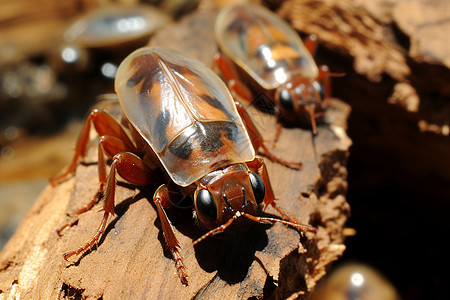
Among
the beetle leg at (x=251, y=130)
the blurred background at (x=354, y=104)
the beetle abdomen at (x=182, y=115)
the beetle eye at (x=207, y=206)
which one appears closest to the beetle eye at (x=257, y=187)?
the beetle abdomen at (x=182, y=115)

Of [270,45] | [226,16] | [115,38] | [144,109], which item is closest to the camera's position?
[144,109]

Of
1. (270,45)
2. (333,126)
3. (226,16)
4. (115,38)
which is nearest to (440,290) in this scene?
(333,126)

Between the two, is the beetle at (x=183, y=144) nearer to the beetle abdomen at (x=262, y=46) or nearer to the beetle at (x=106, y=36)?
the beetle abdomen at (x=262, y=46)

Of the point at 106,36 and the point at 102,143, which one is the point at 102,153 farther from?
the point at 106,36

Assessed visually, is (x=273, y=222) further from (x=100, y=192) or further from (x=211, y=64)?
(x=211, y=64)

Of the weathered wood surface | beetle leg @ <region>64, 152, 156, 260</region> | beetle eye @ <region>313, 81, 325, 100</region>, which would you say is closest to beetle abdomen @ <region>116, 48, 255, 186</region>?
beetle leg @ <region>64, 152, 156, 260</region>

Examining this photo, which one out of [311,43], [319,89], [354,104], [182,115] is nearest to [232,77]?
[319,89]
